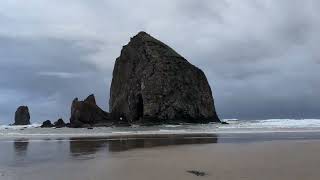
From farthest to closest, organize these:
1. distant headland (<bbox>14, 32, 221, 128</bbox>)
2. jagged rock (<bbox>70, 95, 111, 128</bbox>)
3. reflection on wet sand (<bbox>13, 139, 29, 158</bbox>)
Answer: jagged rock (<bbox>70, 95, 111, 128</bbox>) < distant headland (<bbox>14, 32, 221, 128</bbox>) < reflection on wet sand (<bbox>13, 139, 29, 158</bbox>)

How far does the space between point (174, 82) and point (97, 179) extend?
6779 centimetres

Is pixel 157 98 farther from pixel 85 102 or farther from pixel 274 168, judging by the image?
pixel 274 168

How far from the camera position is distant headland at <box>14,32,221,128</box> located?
7400cm

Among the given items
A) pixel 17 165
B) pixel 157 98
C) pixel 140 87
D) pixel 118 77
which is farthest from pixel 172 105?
pixel 17 165

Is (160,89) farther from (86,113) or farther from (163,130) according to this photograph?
(163,130)

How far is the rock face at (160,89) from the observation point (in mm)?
74250

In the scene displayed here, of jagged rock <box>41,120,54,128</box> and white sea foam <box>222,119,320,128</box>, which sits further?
jagged rock <box>41,120,54,128</box>

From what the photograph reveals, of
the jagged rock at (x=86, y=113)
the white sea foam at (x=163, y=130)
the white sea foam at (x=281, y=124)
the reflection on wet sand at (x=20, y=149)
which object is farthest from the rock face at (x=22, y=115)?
the reflection on wet sand at (x=20, y=149)

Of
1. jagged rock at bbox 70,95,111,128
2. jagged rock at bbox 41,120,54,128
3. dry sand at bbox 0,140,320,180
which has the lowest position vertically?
dry sand at bbox 0,140,320,180

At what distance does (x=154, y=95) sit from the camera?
75.2 meters

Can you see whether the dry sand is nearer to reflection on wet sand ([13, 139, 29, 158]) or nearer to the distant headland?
reflection on wet sand ([13, 139, 29, 158])

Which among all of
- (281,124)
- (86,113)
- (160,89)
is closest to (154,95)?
(160,89)

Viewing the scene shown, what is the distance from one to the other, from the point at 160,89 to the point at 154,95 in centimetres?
154

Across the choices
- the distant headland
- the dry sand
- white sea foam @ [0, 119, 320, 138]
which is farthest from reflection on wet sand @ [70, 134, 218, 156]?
the distant headland
